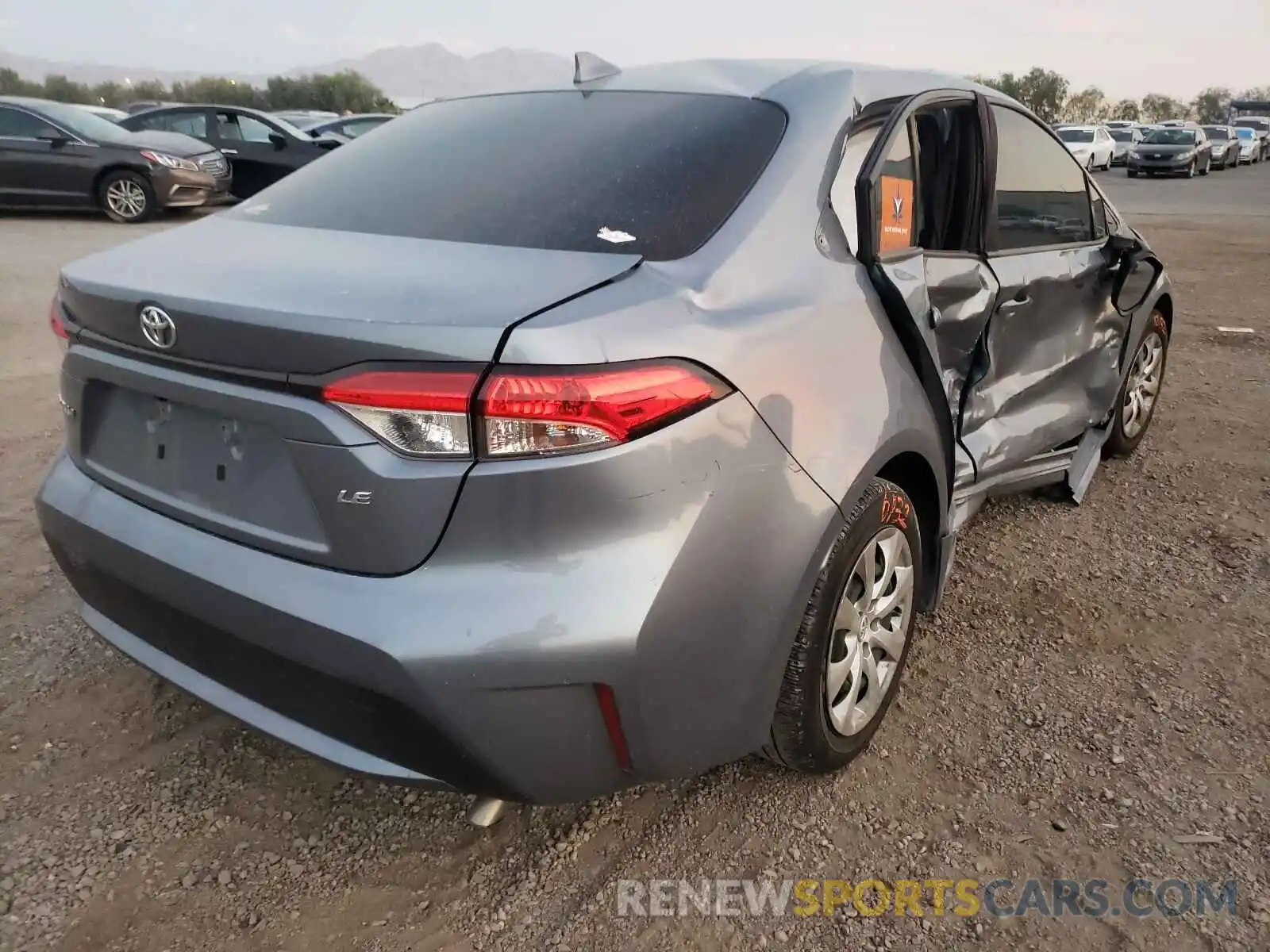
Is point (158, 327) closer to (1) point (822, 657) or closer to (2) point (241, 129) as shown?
(1) point (822, 657)

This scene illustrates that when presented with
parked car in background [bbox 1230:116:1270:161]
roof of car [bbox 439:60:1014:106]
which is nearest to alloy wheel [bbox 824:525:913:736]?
roof of car [bbox 439:60:1014:106]

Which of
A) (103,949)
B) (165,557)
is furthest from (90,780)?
(165,557)

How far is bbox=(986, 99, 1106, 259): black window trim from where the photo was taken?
9.41 ft

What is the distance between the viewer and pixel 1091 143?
28.9m

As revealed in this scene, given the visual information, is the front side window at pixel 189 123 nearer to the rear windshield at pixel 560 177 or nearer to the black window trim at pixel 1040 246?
the rear windshield at pixel 560 177

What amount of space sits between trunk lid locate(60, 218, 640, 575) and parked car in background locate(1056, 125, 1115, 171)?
29871 mm

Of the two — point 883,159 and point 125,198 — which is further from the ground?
point 883,159

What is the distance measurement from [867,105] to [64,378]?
6.57 feet

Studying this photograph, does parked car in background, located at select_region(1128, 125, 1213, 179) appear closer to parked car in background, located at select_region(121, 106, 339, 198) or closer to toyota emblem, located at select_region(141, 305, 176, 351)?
parked car in background, located at select_region(121, 106, 339, 198)

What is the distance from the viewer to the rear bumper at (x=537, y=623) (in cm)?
159

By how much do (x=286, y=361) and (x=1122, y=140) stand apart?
4042 cm

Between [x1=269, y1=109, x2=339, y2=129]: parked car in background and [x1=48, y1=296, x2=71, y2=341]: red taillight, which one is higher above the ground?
[x1=48, y1=296, x2=71, y2=341]: red taillight

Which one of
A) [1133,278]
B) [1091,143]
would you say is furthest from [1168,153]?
[1133,278]

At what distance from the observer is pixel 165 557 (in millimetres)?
1881
